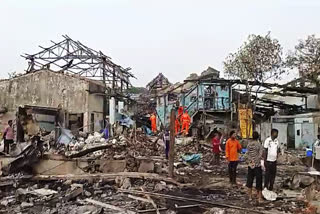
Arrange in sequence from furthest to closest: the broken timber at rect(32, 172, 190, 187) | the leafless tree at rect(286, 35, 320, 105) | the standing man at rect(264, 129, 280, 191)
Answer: the leafless tree at rect(286, 35, 320, 105) < the broken timber at rect(32, 172, 190, 187) < the standing man at rect(264, 129, 280, 191)

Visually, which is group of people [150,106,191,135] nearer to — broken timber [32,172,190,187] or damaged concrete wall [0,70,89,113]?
damaged concrete wall [0,70,89,113]

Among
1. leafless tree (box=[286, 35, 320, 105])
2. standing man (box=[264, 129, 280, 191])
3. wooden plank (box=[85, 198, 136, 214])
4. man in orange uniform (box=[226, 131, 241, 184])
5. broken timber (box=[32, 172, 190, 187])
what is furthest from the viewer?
leafless tree (box=[286, 35, 320, 105])

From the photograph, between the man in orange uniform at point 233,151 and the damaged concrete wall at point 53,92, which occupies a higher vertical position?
the damaged concrete wall at point 53,92

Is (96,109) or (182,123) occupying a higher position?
(96,109)

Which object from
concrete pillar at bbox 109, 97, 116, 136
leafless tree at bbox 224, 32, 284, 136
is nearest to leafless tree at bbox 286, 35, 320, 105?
leafless tree at bbox 224, 32, 284, 136

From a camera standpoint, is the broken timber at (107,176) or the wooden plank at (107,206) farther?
the broken timber at (107,176)

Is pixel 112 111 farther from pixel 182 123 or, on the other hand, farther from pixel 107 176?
pixel 107 176

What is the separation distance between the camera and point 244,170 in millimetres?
15453

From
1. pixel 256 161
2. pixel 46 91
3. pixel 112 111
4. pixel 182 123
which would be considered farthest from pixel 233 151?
pixel 46 91

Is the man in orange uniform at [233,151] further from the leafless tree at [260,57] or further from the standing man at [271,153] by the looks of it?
the leafless tree at [260,57]

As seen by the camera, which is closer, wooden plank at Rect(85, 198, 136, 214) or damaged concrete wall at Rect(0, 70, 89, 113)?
wooden plank at Rect(85, 198, 136, 214)

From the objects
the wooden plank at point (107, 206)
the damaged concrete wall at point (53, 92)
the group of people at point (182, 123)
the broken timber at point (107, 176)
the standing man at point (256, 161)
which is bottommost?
the wooden plank at point (107, 206)

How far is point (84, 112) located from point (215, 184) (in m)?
16.7

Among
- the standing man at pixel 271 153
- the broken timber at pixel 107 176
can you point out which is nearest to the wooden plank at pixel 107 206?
the broken timber at pixel 107 176
